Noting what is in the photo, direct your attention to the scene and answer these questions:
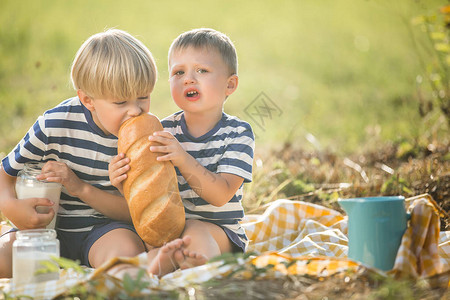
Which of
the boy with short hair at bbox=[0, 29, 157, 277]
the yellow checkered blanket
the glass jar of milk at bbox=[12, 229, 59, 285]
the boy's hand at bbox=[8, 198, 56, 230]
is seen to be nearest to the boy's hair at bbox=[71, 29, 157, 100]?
the boy with short hair at bbox=[0, 29, 157, 277]

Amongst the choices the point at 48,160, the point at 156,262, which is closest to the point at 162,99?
the point at 48,160

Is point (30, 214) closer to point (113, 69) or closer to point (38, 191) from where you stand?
point (38, 191)

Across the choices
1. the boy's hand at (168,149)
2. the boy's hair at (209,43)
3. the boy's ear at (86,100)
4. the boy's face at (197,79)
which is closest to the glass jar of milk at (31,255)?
the boy's hand at (168,149)

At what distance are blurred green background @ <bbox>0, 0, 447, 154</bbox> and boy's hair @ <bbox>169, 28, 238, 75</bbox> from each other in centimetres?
331

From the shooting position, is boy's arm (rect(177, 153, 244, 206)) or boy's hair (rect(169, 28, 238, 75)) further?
boy's hair (rect(169, 28, 238, 75))

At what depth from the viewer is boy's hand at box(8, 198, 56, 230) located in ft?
7.36

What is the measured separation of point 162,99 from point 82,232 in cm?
616

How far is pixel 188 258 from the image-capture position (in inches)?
79.8

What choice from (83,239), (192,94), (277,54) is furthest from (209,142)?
(277,54)

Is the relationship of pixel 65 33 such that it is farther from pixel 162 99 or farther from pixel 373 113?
pixel 373 113

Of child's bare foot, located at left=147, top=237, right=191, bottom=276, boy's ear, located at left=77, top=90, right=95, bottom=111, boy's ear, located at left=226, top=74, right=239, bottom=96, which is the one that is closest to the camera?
child's bare foot, located at left=147, top=237, right=191, bottom=276

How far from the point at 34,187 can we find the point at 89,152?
306 millimetres

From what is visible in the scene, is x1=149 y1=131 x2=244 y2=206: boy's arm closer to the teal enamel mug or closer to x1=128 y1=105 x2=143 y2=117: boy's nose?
x1=128 y1=105 x2=143 y2=117: boy's nose

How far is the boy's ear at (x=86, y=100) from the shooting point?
2.32m
